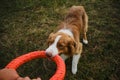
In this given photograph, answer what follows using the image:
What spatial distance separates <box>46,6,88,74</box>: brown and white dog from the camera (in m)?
4.63

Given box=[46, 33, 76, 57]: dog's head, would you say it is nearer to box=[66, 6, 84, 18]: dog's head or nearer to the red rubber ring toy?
the red rubber ring toy

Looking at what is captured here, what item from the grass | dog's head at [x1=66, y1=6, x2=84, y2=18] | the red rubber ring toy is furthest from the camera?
dog's head at [x1=66, y1=6, x2=84, y2=18]

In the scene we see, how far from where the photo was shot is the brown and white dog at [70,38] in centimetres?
463

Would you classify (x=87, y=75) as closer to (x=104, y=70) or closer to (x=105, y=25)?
(x=104, y=70)

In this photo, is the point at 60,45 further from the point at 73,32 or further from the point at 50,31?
the point at 50,31

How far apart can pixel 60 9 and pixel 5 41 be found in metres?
2.23

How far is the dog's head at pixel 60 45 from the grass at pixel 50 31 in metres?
0.88

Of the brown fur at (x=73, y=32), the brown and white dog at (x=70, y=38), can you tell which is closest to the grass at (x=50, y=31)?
the brown and white dog at (x=70, y=38)

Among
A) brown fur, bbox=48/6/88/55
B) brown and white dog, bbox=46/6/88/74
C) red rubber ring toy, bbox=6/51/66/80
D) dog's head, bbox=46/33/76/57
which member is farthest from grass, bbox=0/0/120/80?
red rubber ring toy, bbox=6/51/66/80

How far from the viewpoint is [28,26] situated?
23.4 ft

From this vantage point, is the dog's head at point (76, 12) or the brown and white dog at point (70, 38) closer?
the brown and white dog at point (70, 38)

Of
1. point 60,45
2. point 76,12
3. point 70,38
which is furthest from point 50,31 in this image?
point 60,45

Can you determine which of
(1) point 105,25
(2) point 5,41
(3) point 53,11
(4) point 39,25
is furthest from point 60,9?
(2) point 5,41

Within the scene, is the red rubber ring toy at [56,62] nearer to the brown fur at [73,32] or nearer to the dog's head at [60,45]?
the dog's head at [60,45]
